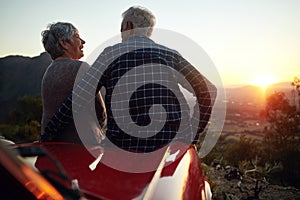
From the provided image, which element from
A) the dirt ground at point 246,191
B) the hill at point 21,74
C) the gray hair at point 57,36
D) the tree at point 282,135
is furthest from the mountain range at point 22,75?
the gray hair at point 57,36

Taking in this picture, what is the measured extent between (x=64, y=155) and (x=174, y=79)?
101cm

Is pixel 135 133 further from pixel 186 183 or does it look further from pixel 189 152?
pixel 186 183

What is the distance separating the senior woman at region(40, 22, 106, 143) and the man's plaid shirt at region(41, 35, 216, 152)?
21 centimetres

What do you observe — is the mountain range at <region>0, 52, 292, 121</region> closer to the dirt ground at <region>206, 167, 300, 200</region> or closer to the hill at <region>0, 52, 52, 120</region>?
the hill at <region>0, 52, 52, 120</region>

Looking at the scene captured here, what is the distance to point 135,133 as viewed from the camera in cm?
224

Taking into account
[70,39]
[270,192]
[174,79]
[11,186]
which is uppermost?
[70,39]

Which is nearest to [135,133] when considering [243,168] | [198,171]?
[198,171]

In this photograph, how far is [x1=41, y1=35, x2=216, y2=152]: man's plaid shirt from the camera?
2252mm

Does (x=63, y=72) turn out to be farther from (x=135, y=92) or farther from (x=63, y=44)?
(x=135, y=92)

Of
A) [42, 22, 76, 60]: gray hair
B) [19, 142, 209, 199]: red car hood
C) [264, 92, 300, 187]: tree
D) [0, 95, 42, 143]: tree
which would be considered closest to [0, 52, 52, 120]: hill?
[0, 95, 42, 143]: tree

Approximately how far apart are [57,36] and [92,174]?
5.46 feet

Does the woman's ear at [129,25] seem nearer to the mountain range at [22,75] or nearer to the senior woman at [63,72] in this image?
the senior woman at [63,72]

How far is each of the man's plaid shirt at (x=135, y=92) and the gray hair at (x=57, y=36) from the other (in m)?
0.57

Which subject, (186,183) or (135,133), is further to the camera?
(135,133)
